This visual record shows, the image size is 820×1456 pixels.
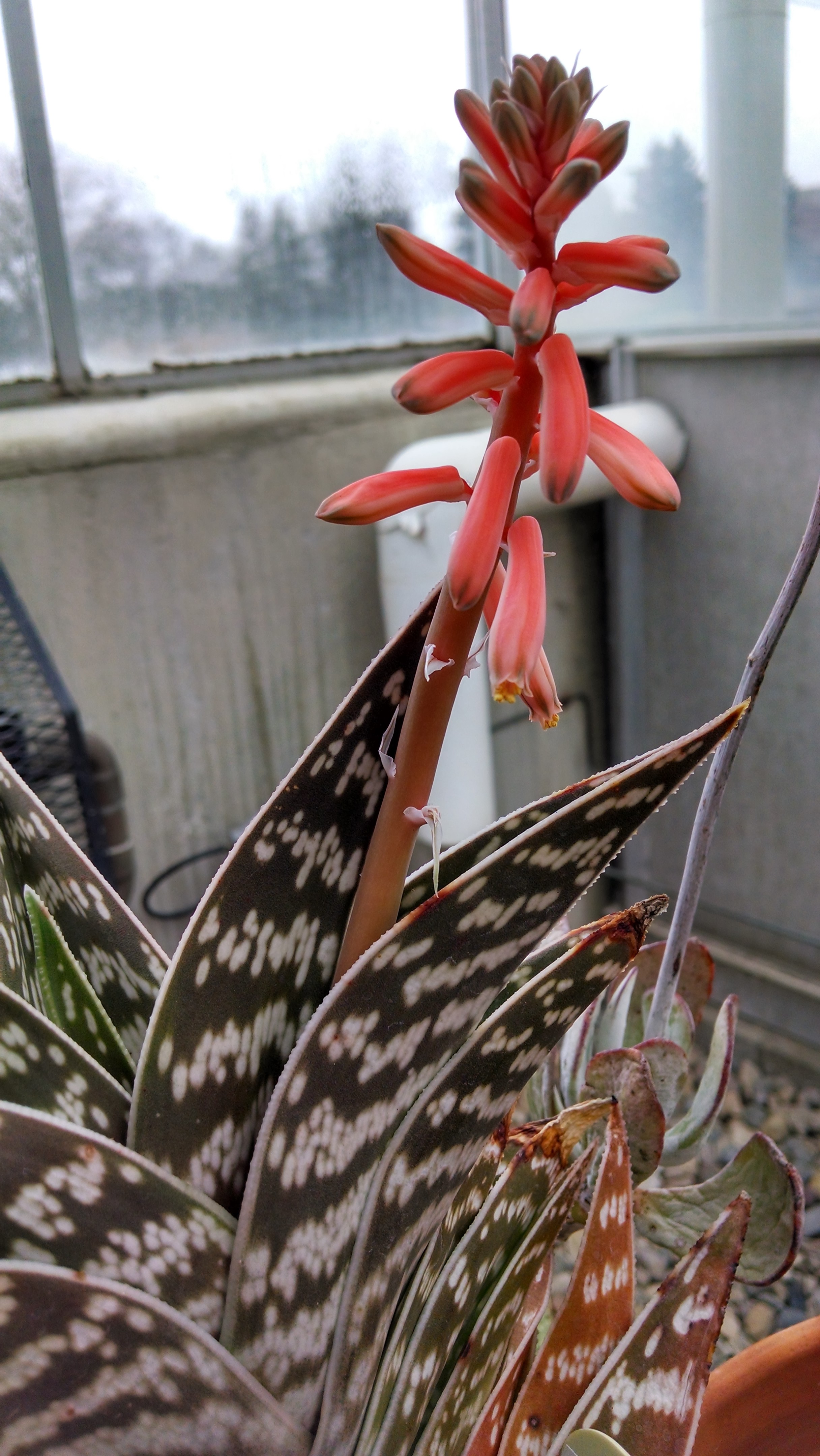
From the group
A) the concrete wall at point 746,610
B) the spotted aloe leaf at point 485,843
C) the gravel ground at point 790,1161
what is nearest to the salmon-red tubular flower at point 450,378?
the spotted aloe leaf at point 485,843

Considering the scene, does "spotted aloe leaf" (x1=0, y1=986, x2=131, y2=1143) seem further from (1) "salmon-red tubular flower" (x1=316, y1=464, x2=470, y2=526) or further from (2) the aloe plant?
(1) "salmon-red tubular flower" (x1=316, y1=464, x2=470, y2=526)

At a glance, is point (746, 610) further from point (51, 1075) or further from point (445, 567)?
point (51, 1075)

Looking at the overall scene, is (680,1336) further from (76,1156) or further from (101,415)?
(101,415)

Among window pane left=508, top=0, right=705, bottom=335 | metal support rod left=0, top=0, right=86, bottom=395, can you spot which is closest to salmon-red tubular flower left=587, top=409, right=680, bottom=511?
metal support rod left=0, top=0, right=86, bottom=395

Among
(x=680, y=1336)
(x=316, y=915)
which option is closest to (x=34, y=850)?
(x=316, y=915)

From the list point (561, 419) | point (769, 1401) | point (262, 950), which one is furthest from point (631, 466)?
point (769, 1401)

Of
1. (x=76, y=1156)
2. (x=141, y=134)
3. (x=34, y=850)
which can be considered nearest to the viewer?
(x=76, y=1156)
